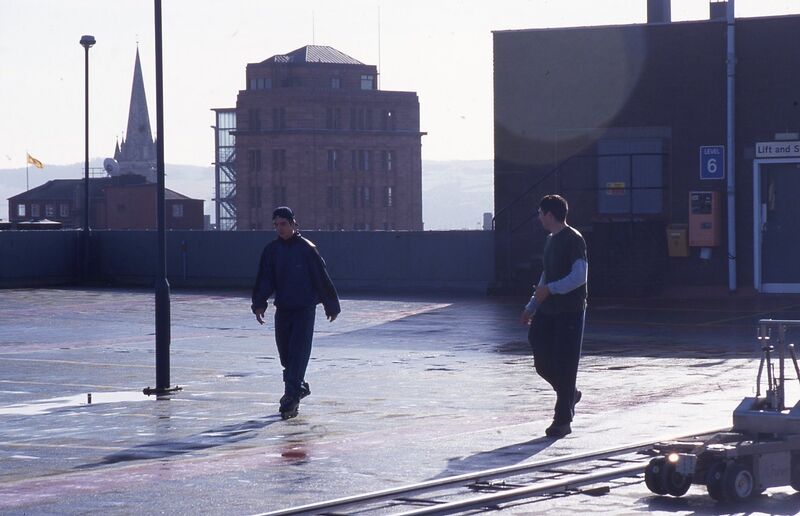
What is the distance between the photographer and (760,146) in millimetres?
32750

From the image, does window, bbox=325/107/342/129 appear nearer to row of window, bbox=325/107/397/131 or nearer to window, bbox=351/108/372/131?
row of window, bbox=325/107/397/131

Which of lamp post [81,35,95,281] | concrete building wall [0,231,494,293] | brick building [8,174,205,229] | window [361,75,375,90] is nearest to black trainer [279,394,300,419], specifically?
concrete building wall [0,231,494,293]

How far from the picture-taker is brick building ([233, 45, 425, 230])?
142m

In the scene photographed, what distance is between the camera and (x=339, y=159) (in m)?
145

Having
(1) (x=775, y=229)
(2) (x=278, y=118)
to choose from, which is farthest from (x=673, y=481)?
(2) (x=278, y=118)

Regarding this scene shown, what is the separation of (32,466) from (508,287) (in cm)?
2570

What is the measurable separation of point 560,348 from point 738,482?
3.29m

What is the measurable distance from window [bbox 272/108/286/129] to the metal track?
132 meters

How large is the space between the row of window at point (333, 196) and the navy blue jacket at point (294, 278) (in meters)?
130

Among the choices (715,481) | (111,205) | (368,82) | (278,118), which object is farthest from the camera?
(368,82)

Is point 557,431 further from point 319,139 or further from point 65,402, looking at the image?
point 319,139

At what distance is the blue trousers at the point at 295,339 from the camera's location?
13273mm

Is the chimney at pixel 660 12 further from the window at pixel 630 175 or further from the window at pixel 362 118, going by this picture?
the window at pixel 362 118

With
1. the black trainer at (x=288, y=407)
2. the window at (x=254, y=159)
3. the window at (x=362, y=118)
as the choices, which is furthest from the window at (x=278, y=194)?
the black trainer at (x=288, y=407)
